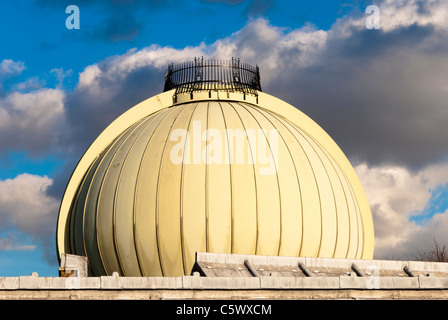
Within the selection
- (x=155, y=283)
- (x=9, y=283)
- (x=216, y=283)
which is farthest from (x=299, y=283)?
(x=9, y=283)

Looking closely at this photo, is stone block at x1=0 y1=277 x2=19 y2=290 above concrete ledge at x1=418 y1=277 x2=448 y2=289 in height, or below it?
above

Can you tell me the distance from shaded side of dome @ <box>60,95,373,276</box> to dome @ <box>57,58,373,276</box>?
0.03 meters

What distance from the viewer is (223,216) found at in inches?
648

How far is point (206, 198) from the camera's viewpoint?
16.5 m

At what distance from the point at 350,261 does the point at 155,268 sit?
16.4 ft

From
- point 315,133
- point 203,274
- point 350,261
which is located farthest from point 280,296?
point 315,133

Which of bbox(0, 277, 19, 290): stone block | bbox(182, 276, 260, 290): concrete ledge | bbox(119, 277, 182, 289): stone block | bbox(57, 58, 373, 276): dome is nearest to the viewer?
bbox(0, 277, 19, 290): stone block

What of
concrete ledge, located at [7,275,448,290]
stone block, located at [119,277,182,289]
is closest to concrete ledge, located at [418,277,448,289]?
concrete ledge, located at [7,275,448,290]

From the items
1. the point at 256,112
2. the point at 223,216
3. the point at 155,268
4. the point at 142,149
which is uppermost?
the point at 256,112

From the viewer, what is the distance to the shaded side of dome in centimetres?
1650

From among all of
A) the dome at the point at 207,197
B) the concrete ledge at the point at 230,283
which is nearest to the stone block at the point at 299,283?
the concrete ledge at the point at 230,283

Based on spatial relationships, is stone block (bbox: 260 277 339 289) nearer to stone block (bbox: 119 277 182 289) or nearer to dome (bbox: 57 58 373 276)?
stone block (bbox: 119 277 182 289)

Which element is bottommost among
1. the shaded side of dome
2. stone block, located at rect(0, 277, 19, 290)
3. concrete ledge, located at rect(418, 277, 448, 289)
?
concrete ledge, located at rect(418, 277, 448, 289)
